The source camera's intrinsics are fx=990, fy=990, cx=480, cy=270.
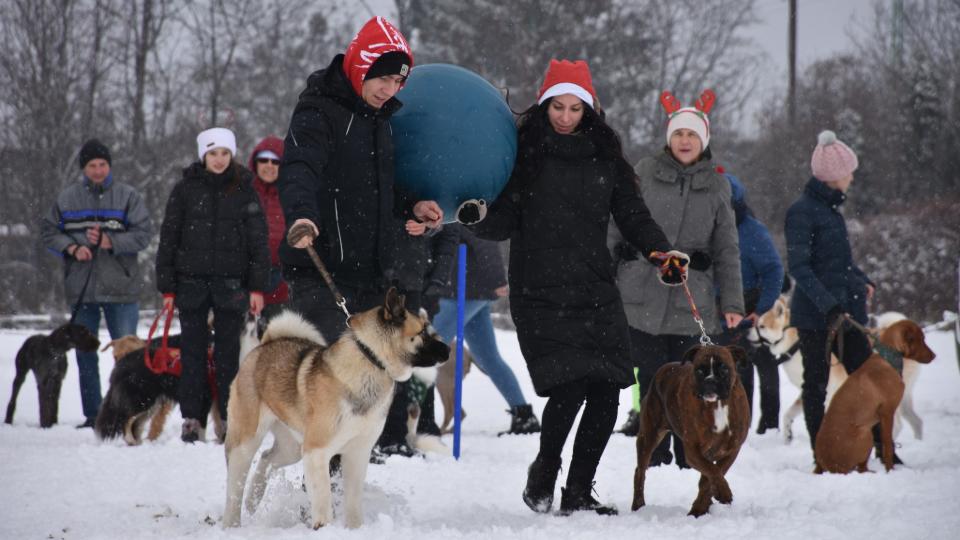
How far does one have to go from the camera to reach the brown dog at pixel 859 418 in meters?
6.52

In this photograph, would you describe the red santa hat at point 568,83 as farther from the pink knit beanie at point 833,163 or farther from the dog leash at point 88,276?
the dog leash at point 88,276

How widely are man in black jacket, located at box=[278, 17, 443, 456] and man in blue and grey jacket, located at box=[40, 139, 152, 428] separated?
5234mm

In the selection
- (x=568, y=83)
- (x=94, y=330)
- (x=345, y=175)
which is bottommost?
(x=94, y=330)

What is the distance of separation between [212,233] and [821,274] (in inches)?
180

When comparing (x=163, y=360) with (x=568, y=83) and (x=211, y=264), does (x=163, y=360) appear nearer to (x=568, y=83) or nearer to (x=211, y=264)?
(x=211, y=264)

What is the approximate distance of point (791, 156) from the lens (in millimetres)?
29859

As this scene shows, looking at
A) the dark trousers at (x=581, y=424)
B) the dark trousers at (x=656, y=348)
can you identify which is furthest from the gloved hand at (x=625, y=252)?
the dark trousers at (x=581, y=424)

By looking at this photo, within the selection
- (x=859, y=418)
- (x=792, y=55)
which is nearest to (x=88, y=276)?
(x=859, y=418)

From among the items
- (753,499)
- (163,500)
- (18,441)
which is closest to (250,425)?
(163,500)

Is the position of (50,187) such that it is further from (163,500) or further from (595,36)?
Answer: (595,36)

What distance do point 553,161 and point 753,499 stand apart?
2.15 metres

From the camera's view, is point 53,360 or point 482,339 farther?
point 53,360

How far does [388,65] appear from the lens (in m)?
4.40

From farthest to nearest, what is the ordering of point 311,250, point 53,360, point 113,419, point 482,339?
1. point 53,360
2. point 482,339
3. point 113,419
4. point 311,250
